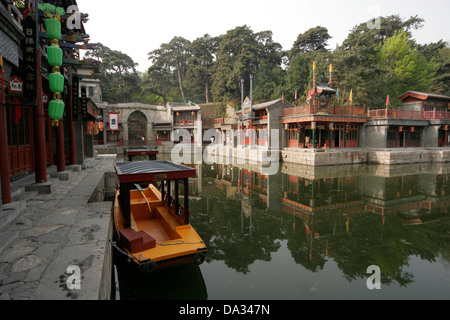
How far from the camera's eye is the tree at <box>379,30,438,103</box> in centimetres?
3453

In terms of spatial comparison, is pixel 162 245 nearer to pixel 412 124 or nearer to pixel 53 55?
pixel 53 55

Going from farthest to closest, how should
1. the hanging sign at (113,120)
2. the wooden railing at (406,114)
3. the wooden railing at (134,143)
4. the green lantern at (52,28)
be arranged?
the wooden railing at (134,143) < the hanging sign at (113,120) < the wooden railing at (406,114) < the green lantern at (52,28)

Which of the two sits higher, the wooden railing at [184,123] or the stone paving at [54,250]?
the wooden railing at [184,123]

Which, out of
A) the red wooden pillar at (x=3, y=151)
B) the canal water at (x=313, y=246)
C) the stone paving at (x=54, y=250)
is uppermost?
the red wooden pillar at (x=3, y=151)

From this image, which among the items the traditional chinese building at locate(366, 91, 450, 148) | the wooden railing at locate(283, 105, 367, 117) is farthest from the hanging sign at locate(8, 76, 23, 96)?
the traditional chinese building at locate(366, 91, 450, 148)

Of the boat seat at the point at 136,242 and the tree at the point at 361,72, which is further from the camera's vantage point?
the tree at the point at 361,72

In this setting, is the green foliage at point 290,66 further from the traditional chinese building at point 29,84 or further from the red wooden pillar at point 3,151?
the red wooden pillar at point 3,151

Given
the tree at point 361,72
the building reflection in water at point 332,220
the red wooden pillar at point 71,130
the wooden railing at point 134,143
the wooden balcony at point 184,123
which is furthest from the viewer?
the wooden balcony at point 184,123

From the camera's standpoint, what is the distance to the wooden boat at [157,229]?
5195 millimetres

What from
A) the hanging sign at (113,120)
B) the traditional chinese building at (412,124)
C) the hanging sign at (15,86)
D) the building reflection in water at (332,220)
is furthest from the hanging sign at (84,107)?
the traditional chinese building at (412,124)

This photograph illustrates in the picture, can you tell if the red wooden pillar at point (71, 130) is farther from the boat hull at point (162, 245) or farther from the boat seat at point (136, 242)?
the boat seat at point (136, 242)

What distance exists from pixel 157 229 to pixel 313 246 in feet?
14.3
